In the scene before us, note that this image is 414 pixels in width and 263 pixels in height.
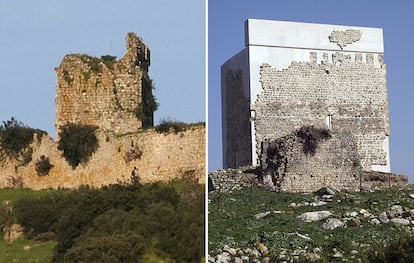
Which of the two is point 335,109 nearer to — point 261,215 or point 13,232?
point 261,215

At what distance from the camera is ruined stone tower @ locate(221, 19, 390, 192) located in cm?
1694

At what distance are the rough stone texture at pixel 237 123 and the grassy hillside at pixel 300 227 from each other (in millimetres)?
3255

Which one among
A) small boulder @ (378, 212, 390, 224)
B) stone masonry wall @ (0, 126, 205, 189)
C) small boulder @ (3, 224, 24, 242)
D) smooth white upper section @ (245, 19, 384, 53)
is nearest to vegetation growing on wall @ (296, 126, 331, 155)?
smooth white upper section @ (245, 19, 384, 53)

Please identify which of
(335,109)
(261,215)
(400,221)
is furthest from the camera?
(335,109)

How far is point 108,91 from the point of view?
9938mm

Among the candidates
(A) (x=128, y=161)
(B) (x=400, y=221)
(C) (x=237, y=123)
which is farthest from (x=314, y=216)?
(C) (x=237, y=123)

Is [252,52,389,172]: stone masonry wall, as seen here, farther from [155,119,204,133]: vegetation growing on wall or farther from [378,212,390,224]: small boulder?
[155,119,204,133]: vegetation growing on wall

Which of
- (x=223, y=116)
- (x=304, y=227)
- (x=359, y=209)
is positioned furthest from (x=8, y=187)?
(x=223, y=116)

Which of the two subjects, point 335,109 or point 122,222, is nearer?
point 122,222

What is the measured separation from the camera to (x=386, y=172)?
1731 centimetres

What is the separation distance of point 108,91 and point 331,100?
29.1 ft

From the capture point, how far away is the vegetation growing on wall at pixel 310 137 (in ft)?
50.3

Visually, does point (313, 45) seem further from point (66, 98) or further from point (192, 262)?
point (192, 262)

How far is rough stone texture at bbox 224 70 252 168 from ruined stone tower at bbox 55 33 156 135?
23.0 feet
